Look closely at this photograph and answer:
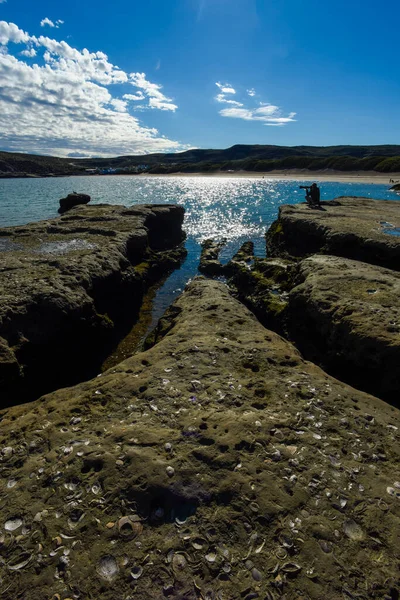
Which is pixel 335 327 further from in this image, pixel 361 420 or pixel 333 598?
pixel 333 598

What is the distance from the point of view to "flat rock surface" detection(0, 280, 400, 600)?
4180 mm

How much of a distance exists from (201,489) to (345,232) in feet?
58.0

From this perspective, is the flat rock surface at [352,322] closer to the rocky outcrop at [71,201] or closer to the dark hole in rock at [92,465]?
the dark hole in rock at [92,465]

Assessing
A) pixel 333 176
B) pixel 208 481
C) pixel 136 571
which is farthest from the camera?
pixel 333 176

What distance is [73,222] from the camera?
81.6ft

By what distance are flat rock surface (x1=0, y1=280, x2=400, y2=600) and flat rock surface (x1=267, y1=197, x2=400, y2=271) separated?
12.3 metres

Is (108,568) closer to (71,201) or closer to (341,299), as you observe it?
(341,299)

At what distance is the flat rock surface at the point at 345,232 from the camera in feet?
56.6

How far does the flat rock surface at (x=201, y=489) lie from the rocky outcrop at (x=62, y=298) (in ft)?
10.3

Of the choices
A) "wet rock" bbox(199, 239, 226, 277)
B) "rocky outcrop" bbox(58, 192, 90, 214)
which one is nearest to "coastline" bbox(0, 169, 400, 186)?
"wet rock" bbox(199, 239, 226, 277)

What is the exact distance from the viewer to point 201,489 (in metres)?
5.17

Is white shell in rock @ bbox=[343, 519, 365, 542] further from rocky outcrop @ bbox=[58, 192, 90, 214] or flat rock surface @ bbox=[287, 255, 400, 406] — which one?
rocky outcrop @ bbox=[58, 192, 90, 214]

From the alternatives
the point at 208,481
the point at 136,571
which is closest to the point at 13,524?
the point at 136,571

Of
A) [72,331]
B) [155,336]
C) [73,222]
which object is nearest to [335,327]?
[155,336]
